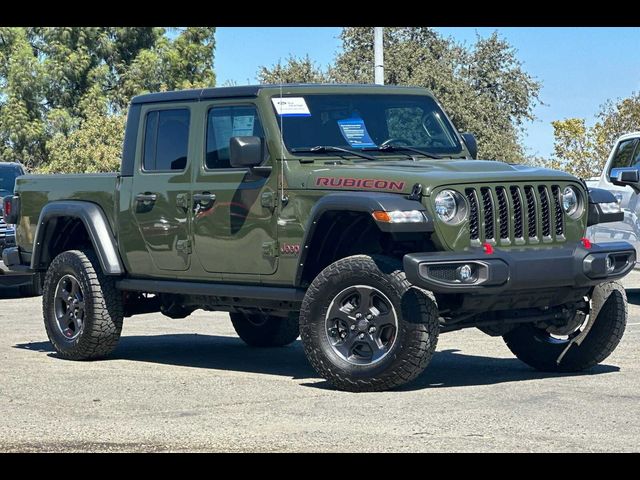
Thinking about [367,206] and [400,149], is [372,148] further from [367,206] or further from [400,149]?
[367,206]

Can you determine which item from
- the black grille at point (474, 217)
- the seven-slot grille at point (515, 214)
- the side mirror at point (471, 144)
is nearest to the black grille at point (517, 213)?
the seven-slot grille at point (515, 214)

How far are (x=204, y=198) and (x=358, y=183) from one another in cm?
153

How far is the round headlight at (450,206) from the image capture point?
8.80 meters

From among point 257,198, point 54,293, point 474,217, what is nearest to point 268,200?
point 257,198

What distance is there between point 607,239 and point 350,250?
7.62m

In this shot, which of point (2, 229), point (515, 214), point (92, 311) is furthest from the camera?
point (2, 229)

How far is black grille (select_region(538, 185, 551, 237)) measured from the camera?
30.5 ft

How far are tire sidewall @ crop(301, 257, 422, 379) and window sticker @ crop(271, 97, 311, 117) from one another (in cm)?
142

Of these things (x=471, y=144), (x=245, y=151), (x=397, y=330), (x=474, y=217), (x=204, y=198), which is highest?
(x=471, y=144)

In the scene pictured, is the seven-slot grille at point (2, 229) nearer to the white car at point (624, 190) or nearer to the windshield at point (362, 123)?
the white car at point (624, 190)

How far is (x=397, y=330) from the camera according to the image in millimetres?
8773

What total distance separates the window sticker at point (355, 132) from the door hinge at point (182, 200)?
1.26 m

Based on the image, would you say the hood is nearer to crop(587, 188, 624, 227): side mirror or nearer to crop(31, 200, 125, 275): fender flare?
crop(587, 188, 624, 227): side mirror

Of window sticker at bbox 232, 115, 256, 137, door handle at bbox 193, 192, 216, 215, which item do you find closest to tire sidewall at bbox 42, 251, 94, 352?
door handle at bbox 193, 192, 216, 215
